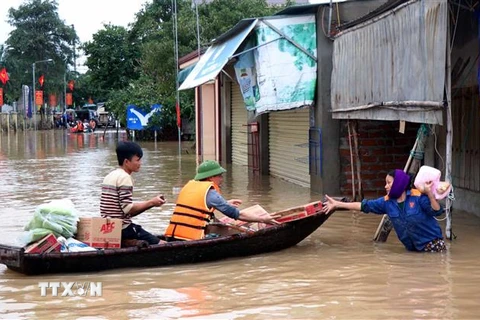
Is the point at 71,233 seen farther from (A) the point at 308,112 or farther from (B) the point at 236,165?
(B) the point at 236,165

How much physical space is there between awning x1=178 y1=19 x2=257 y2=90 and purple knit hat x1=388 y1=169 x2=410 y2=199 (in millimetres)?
6501

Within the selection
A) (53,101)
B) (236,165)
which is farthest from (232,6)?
(53,101)

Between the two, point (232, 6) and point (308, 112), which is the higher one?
point (232, 6)

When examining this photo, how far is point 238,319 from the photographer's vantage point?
6336 millimetres

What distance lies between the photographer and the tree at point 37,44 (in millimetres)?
70812

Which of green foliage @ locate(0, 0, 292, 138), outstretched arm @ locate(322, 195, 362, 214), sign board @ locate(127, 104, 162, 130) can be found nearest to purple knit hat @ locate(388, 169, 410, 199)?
outstretched arm @ locate(322, 195, 362, 214)

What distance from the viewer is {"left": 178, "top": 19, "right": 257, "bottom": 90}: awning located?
1457 cm

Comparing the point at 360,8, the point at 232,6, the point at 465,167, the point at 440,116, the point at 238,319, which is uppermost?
the point at 232,6

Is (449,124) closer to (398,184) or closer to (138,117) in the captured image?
(398,184)

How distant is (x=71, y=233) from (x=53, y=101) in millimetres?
67091

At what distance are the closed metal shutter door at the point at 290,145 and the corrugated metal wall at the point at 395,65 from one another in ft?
8.77

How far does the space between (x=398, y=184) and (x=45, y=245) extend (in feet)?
12.2

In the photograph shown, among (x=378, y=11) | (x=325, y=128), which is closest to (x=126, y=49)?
(x=325, y=128)

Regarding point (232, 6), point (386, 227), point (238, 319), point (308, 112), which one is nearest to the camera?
point (238, 319)
